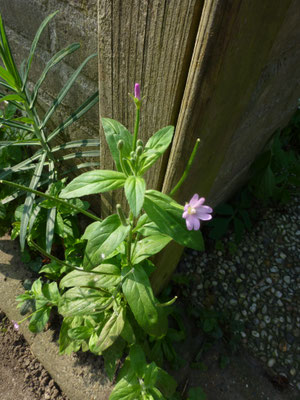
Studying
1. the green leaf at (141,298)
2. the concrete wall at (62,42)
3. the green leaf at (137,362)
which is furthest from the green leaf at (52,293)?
the concrete wall at (62,42)

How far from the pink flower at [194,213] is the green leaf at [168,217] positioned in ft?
0.30

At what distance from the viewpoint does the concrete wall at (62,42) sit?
1283 millimetres

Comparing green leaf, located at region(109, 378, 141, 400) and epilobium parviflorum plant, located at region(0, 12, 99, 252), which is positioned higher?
epilobium parviflorum plant, located at region(0, 12, 99, 252)

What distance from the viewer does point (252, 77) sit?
93cm

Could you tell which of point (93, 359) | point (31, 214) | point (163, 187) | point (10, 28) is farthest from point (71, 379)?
point (10, 28)

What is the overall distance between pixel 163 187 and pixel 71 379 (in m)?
1.25

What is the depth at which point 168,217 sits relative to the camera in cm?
89

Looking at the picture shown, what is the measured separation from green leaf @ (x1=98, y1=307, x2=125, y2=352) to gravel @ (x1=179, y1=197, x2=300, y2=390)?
0.80 m

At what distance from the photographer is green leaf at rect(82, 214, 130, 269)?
906 mm

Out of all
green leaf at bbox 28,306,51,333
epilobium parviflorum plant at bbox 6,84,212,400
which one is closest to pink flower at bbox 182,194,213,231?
epilobium parviflorum plant at bbox 6,84,212,400

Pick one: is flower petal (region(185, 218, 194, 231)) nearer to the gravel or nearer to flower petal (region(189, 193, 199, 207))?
flower petal (region(189, 193, 199, 207))

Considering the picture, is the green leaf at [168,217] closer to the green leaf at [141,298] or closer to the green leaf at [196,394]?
the green leaf at [141,298]

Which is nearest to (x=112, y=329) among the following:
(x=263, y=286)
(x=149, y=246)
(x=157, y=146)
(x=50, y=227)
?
(x=149, y=246)

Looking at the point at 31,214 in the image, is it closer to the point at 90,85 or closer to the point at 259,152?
the point at 90,85
